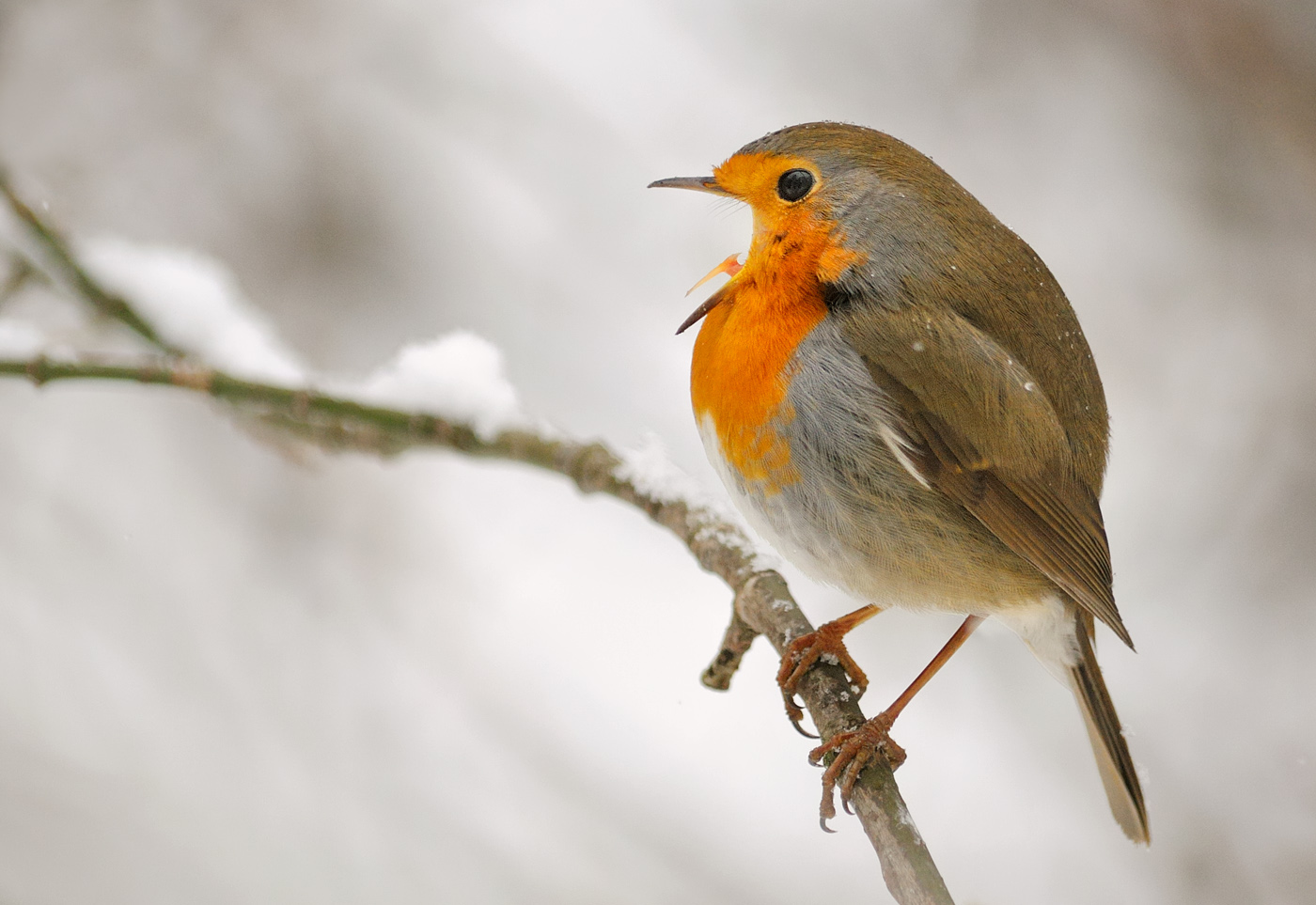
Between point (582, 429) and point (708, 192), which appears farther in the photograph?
point (582, 429)

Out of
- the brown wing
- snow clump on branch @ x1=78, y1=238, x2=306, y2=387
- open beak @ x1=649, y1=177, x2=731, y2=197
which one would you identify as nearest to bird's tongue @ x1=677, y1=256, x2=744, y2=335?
open beak @ x1=649, y1=177, x2=731, y2=197

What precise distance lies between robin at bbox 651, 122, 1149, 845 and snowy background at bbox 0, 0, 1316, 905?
1.35 m

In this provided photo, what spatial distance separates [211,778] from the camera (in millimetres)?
3223

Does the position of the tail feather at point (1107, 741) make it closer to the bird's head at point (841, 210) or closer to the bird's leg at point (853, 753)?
the bird's leg at point (853, 753)

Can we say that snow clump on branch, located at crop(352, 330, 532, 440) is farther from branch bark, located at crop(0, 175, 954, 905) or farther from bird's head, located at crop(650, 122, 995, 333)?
bird's head, located at crop(650, 122, 995, 333)

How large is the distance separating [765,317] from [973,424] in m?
0.42

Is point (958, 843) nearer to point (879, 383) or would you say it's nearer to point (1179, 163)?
point (879, 383)

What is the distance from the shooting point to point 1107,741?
2295mm

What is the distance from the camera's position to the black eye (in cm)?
205

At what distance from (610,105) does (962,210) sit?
261cm

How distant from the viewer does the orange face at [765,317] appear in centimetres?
196

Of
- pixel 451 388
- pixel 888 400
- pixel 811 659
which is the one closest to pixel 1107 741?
pixel 811 659

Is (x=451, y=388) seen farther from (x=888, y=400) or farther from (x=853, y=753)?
(x=853, y=753)

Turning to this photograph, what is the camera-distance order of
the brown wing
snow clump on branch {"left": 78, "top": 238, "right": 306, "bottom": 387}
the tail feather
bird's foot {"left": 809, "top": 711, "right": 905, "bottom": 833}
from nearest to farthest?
bird's foot {"left": 809, "top": 711, "right": 905, "bottom": 833} < the brown wing < the tail feather < snow clump on branch {"left": 78, "top": 238, "right": 306, "bottom": 387}
